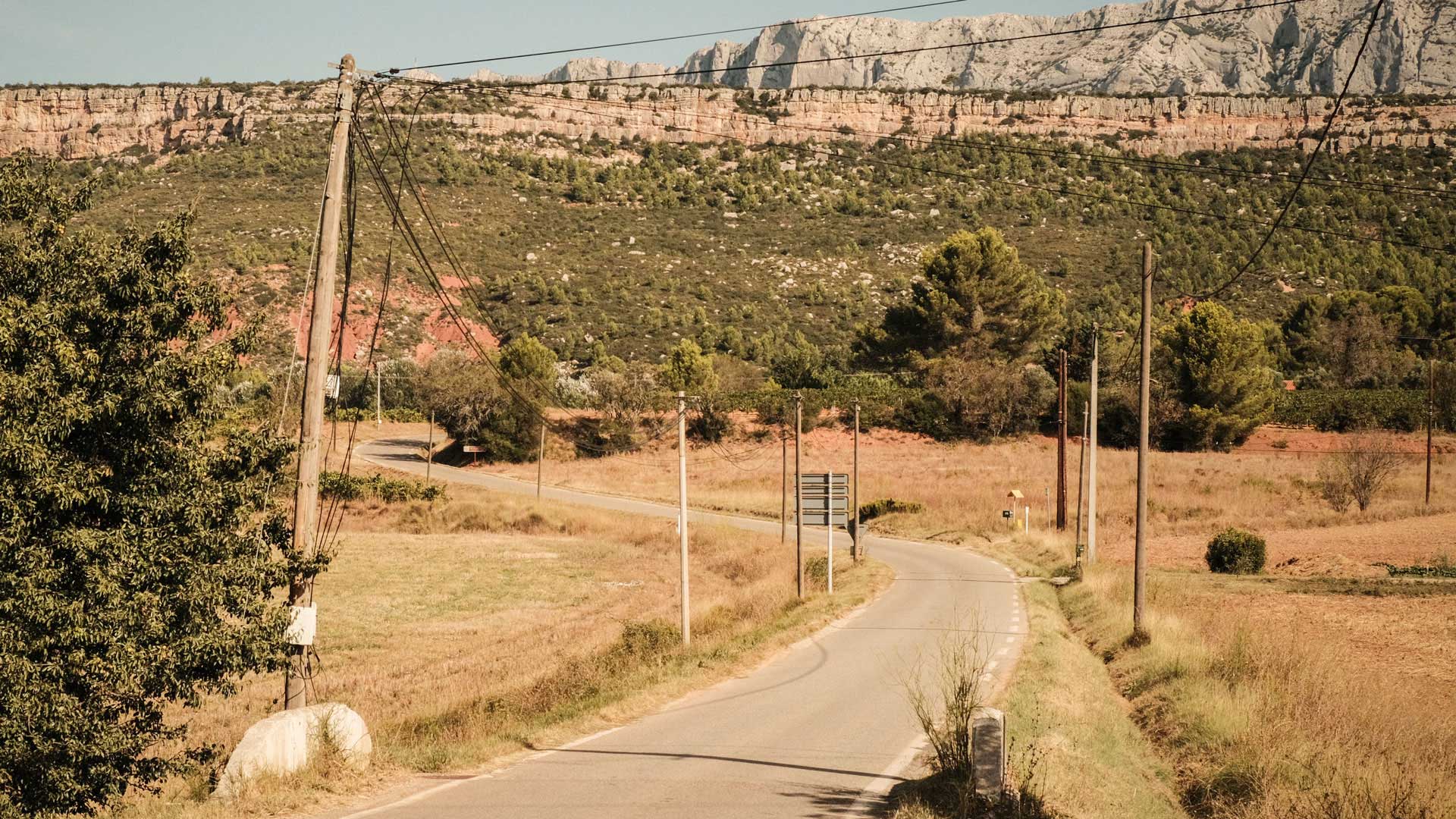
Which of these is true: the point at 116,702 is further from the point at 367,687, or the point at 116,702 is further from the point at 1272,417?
the point at 1272,417

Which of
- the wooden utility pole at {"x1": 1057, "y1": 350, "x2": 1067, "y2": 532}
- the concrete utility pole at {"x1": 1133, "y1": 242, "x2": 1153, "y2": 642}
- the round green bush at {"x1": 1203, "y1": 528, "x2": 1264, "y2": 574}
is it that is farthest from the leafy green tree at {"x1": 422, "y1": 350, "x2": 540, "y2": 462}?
the concrete utility pole at {"x1": 1133, "y1": 242, "x2": 1153, "y2": 642}

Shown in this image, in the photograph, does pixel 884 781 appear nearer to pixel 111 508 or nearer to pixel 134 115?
pixel 111 508

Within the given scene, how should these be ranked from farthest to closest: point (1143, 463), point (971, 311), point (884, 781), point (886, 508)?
point (971, 311), point (886, 508), point (1143, 463), point (884, 781)

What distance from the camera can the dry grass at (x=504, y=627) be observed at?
13742 mm

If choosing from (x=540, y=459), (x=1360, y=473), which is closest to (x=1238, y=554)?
(x=1360, y=473)

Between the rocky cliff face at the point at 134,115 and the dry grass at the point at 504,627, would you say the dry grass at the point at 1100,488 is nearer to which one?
the dry grass at the point at 504,627

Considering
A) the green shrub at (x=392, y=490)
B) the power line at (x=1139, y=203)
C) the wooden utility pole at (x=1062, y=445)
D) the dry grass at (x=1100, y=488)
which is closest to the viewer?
the dry grass at (x=1100, y=488)

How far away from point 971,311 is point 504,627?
57.5m

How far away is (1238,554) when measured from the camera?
38.5 meters

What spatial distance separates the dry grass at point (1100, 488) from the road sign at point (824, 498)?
15.0 meters

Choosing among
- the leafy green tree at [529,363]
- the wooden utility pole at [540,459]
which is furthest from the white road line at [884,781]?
the leafy green tree at [529,363]

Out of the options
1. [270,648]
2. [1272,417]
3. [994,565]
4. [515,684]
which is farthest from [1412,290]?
[270,648]

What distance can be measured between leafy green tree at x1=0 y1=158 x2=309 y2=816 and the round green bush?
34143 mm

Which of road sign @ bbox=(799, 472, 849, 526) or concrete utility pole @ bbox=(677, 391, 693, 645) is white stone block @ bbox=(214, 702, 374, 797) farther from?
road sign @ bbox=(799, 472, 849, 526)
